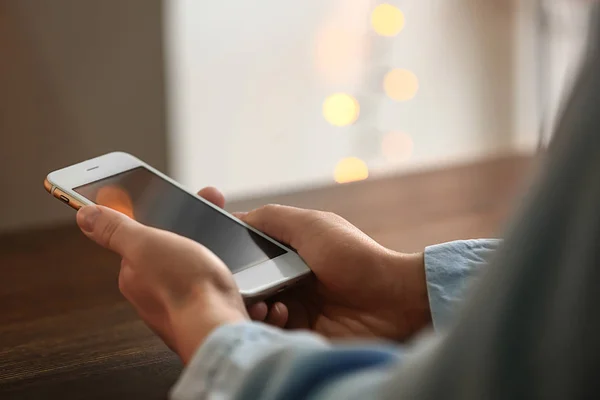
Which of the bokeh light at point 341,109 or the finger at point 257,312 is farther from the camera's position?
the bokeh light at point 341,109

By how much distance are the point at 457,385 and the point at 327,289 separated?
0.33 metres

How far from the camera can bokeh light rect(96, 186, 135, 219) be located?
0.64 meters

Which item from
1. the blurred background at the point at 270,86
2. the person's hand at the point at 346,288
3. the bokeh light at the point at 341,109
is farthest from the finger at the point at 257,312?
the bokeh light at the point at 341,109

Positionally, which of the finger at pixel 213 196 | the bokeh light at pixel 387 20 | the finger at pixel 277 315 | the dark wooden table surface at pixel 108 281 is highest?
the bokeh light at pixel 387 20

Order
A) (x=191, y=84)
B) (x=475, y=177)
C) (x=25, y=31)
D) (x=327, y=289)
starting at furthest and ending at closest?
(x=191, y=84), (x=25, y=31), (x=475, y=177), (x=327, y=289)

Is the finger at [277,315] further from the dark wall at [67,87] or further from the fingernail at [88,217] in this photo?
the dark wall at [67,87]

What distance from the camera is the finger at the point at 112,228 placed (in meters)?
0.53

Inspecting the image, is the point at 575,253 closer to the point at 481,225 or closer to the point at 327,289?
the point at 327,289

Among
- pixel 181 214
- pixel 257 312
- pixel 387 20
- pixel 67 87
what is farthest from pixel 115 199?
pixel 387 20

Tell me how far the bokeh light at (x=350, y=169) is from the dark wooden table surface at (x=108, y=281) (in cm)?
96

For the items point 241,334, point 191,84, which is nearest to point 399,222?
point 241,334

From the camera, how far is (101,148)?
154cm

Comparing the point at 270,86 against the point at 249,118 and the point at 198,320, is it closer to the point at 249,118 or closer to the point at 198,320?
the point at 249,118

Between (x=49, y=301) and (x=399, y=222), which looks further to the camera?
(x=399, y=222)
